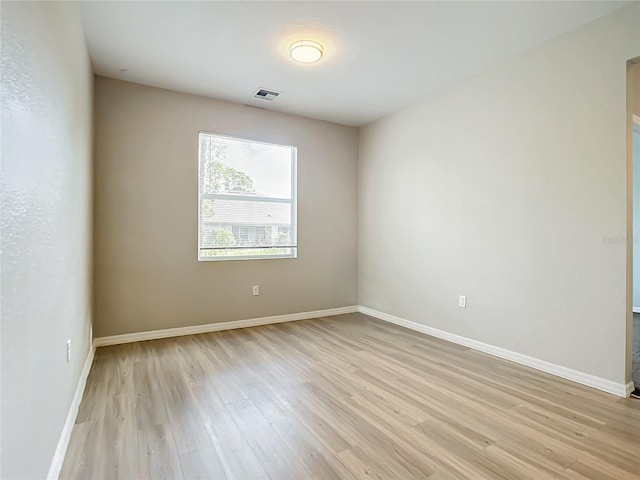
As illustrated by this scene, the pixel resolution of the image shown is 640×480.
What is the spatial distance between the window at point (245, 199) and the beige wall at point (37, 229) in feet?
5.52

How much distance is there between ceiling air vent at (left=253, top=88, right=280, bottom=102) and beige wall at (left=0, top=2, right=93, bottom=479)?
5.66 feet

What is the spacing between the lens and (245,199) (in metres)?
4.11

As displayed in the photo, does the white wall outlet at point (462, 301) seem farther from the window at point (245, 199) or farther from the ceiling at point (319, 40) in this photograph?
the ceiling at point (319, 40)

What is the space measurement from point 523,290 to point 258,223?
2.90 m

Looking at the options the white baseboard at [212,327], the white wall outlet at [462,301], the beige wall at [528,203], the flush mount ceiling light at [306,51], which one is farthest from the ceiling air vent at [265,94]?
the white wall outlet at [462,301]

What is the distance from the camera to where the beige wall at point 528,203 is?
2381 millimetres

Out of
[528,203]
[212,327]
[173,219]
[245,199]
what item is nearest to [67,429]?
[212,327]

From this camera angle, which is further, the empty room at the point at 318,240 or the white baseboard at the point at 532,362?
the white baseboard at the point at 532,362

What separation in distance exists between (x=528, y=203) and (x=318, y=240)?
2.51 metres

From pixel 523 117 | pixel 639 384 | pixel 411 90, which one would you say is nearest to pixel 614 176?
pixel 523 117

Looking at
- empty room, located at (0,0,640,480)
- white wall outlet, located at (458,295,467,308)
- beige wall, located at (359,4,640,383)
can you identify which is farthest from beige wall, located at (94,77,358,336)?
white wall outlet, located at (458,295,467,308)

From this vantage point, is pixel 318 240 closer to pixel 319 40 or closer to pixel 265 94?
pixel 265 94

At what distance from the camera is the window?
12.7 ft

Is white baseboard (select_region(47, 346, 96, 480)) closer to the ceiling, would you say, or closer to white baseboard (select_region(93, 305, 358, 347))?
white baseboard (select_region(93, 305, 358, 347))
